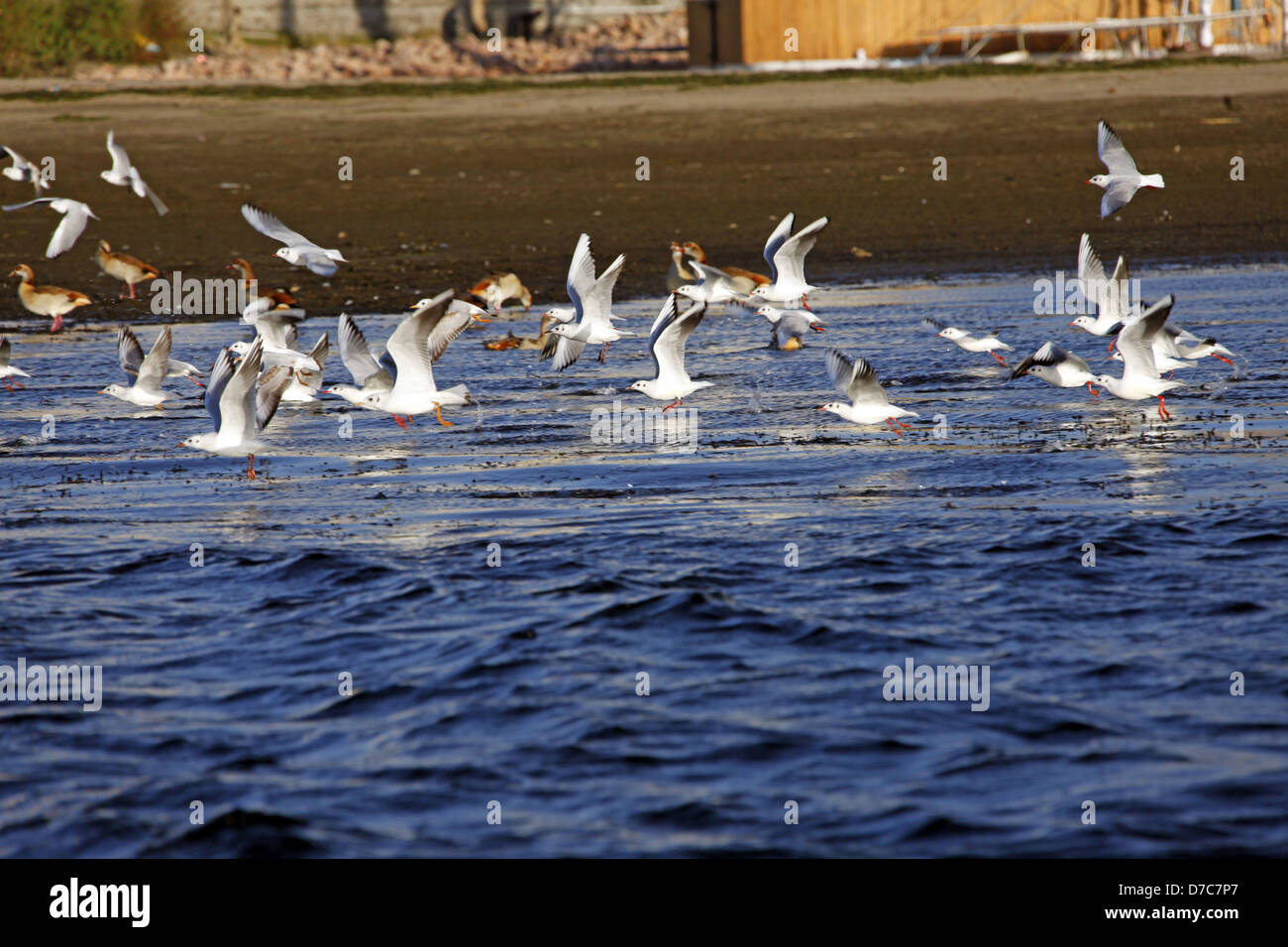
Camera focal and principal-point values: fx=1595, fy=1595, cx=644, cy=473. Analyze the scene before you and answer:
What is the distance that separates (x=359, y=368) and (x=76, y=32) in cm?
2007

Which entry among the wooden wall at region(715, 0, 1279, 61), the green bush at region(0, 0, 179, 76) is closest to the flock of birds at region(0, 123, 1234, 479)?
the green bush at region(0, 0, 179, 76)

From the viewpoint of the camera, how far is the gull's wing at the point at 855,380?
38.1 feet

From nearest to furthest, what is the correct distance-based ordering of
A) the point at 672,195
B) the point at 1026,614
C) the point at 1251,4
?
the point at 1026,614, the point at 672,195, the point at 1251,4

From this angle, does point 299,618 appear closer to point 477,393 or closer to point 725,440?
point 725,440

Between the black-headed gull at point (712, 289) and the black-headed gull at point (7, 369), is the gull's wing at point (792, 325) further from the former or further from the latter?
the black-headed gull at point (7, 369)

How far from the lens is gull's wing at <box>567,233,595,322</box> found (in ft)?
45.2

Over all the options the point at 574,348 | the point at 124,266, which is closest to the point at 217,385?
→ the point at 574,348

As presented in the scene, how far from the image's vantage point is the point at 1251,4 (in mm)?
30375

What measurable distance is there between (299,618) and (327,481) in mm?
2826

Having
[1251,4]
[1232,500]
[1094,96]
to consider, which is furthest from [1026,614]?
[1251,4]

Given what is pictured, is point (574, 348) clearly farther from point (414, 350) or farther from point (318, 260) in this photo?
point (318, 260)

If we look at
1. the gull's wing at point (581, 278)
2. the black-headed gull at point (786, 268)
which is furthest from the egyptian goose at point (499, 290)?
the black-headed gull at point (786, 268)

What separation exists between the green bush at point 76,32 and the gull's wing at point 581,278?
17.5 meters
